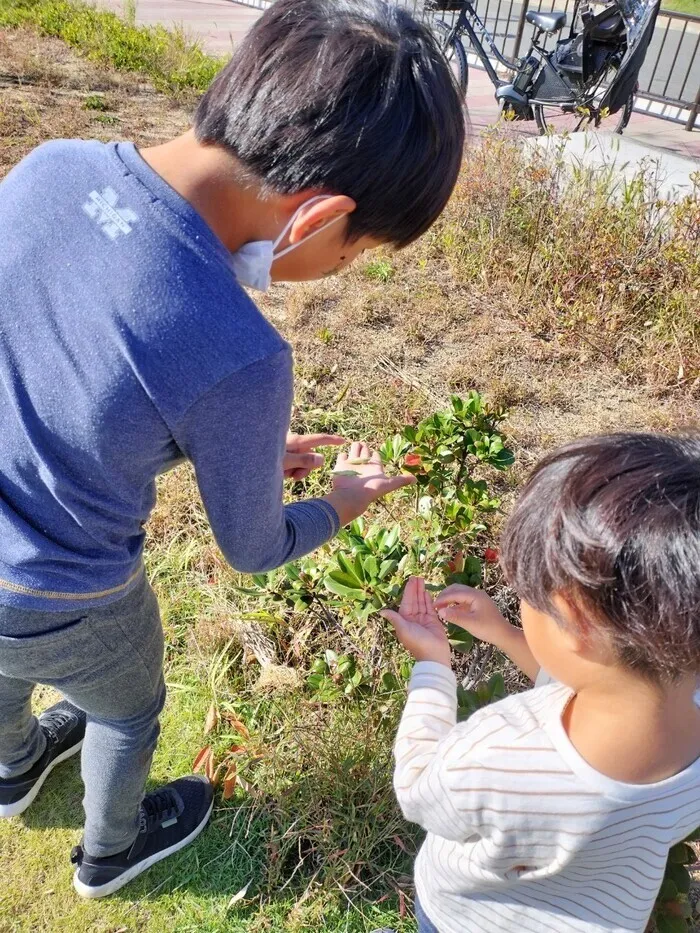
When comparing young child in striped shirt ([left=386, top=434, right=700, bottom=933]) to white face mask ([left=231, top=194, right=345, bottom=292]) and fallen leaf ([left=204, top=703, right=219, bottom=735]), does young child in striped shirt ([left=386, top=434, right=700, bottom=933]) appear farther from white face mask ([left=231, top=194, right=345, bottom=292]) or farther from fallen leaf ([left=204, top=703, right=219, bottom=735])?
fallen leaf ([left=204, top=703, right=219, bottom=735])

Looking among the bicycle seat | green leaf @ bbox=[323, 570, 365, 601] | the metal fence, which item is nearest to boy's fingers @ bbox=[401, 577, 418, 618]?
green leaf @ bbox=[323, 570, 365, 601]

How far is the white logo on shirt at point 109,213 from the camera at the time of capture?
2.97 ft

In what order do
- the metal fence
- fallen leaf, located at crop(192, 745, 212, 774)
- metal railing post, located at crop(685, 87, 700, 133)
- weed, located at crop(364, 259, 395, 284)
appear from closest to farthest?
fallen leaf, located at crop(192, 745, 212, 774) < weed, located at crop(364, 259, 395, 284) < metal railing post, located at crop(685, 87, 700, 133) < the metal fence

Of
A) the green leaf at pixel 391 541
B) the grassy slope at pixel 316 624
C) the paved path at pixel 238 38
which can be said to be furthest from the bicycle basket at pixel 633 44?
the green leaf at pixel 391 541

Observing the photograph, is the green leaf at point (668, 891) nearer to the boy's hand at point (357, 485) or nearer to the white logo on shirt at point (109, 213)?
the boy's hand at point (357, 485)

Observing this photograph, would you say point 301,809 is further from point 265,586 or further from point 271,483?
point 271,483

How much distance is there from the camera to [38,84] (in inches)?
285

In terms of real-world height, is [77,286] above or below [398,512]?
above

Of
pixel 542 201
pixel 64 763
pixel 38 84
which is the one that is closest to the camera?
pixel 64 763

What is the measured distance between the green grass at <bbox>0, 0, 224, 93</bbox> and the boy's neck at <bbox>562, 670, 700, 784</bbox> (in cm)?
773

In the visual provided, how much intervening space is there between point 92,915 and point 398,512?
134cm

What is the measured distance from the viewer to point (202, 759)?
1.94 metres

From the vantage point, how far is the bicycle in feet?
21.0

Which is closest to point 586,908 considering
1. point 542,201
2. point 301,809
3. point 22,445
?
point 301,809
